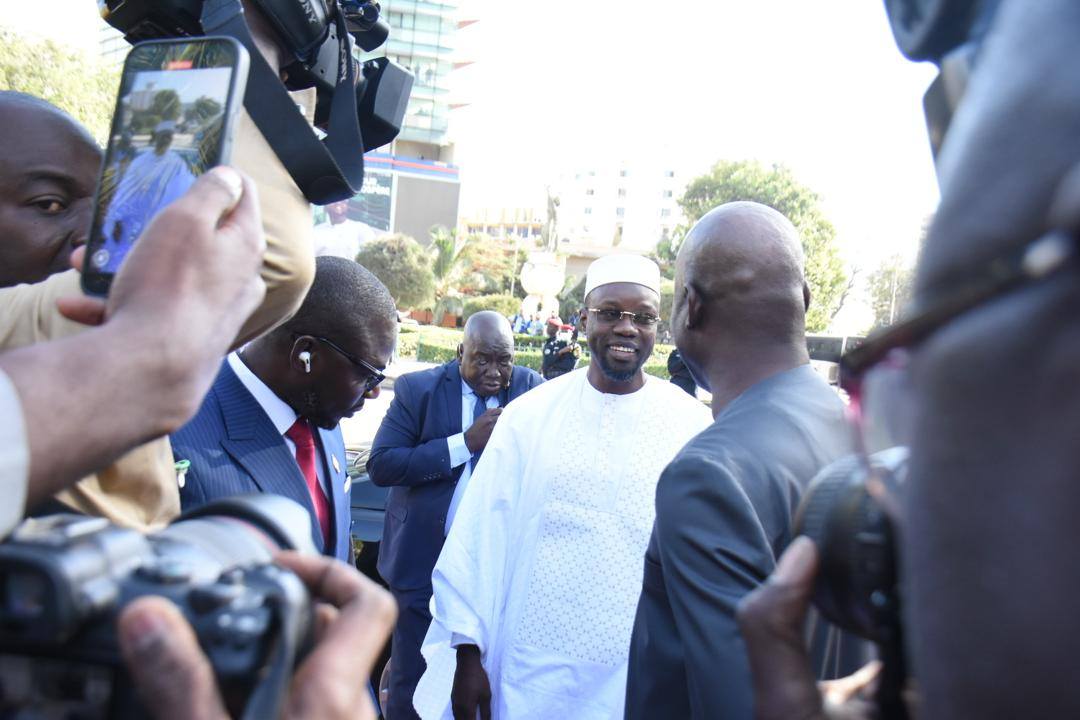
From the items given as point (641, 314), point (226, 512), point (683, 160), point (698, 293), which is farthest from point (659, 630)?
point (683, 160)

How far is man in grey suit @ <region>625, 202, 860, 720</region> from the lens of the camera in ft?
5.63

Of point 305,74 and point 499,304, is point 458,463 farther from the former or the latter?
point 499,304

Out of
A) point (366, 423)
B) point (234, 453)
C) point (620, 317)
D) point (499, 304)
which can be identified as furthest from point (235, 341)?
point (499, 304)

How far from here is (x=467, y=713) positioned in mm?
3148

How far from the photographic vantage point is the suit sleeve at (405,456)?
416cm

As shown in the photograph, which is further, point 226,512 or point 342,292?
point 342,292

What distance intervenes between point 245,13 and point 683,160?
88680 millimetres

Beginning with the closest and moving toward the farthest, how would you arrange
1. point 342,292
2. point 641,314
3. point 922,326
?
point 922,326 < point 342,292 < point 641,314

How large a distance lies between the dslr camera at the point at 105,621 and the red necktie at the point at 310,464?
1849 mm

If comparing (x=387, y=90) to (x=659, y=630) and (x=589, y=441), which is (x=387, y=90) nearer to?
(x=659, y=630)

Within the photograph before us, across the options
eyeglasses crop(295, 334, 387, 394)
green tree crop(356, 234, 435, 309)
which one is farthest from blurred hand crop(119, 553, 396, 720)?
green tree crop(356, 234, 435, 309)

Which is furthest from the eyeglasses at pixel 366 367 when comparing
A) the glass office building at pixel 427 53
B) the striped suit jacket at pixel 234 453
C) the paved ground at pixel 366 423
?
the glass office building at pixel 427 53

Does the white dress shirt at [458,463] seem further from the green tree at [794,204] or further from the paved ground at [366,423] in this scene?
the green tree at [794,204]

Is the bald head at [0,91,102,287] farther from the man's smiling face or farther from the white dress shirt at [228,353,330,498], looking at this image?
the man's smiling face
